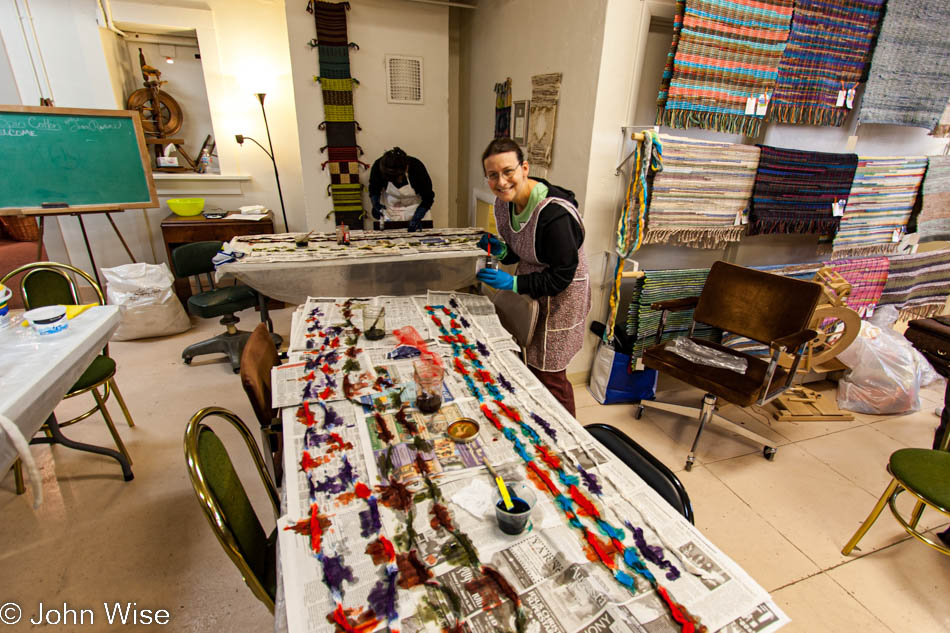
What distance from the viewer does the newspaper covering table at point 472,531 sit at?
2.33 feet

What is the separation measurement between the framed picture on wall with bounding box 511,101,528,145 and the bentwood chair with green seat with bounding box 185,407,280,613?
8.62ft

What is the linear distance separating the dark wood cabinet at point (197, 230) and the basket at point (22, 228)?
1.92 meters

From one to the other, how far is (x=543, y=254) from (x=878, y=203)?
2.45 meters

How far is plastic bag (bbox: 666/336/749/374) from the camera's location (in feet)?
7.01

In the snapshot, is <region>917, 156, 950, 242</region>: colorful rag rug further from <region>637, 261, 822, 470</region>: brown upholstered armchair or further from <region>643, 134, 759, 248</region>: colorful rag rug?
<region>637, 261, 822, 470</region>: brown upholstered armchair

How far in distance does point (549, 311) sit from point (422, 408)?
85 centimetres

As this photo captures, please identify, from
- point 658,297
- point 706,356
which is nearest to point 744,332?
point 706,356

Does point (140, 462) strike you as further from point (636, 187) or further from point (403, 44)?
point (403, 44)

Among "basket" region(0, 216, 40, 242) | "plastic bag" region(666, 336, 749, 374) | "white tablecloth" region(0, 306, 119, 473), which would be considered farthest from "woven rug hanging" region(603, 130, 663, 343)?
"basket" region(0, 216, 40, 242)

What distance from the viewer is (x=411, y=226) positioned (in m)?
3.67

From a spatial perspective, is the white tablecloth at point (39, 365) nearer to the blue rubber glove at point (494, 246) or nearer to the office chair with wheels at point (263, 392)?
the office chair with wheels at point (263, 392)

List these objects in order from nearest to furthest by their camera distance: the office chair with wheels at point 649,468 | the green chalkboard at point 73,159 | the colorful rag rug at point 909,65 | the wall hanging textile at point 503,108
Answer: the office chair with wheels at point 649,468
the colorful rag rug at point 909,65
the green chalkboard at point 73,159
the wall hanging textile at point 503,108

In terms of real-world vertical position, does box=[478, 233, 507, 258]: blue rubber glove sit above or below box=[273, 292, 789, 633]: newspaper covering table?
above

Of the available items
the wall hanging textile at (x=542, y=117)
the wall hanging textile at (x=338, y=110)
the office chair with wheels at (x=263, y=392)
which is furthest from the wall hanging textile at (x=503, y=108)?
the office chair with wheels at (x=263, y=392)
